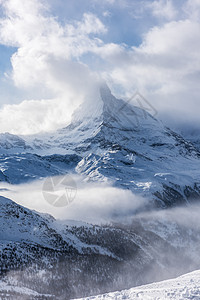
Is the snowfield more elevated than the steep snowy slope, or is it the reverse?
the snowfield

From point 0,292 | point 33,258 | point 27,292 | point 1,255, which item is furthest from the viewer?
point 33,258

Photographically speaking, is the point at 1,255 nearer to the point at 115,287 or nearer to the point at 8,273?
the point at 8,273

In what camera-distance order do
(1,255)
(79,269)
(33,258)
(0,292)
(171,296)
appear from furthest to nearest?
(79,269), (33,258), (1,255), (0,292), (171,296)

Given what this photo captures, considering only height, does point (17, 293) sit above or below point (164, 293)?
below

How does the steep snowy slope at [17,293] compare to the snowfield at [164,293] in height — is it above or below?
below

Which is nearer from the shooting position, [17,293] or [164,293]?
[164,293]

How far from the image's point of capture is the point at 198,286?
56969 mm

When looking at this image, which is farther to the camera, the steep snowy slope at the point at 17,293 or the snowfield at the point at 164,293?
the steep snowy slope at the point at 17,293

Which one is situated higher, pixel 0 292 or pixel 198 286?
pixel 198 286

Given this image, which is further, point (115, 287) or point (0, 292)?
point (115, 287)

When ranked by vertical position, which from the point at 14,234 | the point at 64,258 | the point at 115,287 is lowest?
the point at 115,287

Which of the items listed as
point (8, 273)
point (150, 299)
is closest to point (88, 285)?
point (8, 273)

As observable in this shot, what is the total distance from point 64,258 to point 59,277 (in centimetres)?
2506

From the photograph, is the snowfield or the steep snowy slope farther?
the steep snowy slope
